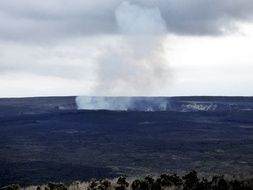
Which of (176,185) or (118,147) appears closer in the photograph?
(176,185)

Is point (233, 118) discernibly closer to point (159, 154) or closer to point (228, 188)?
point (159, 154)

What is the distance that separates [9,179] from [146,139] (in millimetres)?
28218

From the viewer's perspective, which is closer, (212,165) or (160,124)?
(212,165)

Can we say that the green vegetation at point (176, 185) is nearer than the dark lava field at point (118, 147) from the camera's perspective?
Yes

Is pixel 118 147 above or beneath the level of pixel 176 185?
beneath

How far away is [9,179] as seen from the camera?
1361 inches

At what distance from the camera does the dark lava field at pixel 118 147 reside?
124 ft

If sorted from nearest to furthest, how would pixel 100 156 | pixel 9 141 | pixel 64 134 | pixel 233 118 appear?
pixel 100 156, pixel 9 141, pixel 64 134, pixel 233 118

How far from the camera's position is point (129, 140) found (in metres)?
60.2

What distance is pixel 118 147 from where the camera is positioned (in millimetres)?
53500

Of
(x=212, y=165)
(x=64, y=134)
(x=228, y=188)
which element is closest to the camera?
(x=228, y=188)

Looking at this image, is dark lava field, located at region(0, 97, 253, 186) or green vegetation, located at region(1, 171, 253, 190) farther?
dark lava field, located at region(0, 97, 253, 186)

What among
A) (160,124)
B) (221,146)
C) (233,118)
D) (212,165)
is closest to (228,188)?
(212,165)

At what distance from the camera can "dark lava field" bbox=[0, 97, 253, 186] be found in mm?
37812
